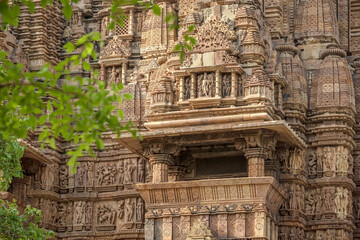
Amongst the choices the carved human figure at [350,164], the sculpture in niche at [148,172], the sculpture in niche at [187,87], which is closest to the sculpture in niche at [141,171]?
the sculpture in niche at [148,172]

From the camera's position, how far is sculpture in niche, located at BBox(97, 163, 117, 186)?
26.2m

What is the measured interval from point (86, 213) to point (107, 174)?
1306mm

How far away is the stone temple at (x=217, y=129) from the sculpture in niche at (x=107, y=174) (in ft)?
0.11

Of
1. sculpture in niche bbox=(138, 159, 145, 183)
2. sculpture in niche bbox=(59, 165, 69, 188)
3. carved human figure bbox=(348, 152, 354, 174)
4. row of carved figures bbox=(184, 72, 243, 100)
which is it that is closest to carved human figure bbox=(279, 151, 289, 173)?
carved human figure bbox=(348, 152, 354, 174)

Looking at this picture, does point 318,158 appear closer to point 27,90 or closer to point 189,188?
point 189,188

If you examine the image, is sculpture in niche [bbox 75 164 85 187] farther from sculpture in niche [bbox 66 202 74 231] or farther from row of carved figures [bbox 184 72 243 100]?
row of carved figures [bbox 184 72 243 100]

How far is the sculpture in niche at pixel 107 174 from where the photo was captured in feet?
86.0

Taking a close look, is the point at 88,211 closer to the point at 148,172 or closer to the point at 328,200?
the point at 148,172

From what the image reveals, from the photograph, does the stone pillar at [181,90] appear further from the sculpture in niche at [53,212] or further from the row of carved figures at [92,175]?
the sculpture in niche at [53,212]

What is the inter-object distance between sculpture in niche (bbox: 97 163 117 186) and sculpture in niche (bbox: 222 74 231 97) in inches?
210

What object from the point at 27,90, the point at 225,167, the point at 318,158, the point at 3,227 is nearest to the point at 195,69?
the point at 225,167

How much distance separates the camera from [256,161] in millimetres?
→ 21719

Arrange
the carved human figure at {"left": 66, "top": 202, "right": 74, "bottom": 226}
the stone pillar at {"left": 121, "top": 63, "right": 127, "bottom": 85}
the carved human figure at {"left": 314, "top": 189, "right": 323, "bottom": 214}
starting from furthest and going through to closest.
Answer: the stone pillar at {"left": 121, "top": 63, "right": 127, "bottom": 85} → the carved human figure at {"left": 66, "top": 202, "right": 74, "bottom": 226} → the carved human figure at {"left": 314, "top": 189, "right": 323, "bottom": 214}

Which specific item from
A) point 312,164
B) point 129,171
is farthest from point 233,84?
point 129,171
